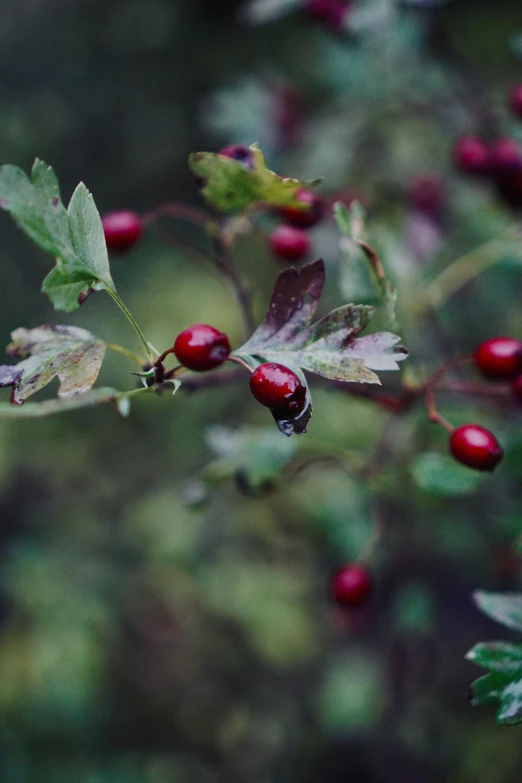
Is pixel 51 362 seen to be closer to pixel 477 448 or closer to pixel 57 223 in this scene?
pixel 57 223

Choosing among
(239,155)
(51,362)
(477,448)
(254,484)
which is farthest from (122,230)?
(477,448)

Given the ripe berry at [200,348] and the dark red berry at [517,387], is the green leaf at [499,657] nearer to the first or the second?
the dark red berry at [517,387]

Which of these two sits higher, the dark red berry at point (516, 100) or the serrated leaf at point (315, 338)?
the dark red berry at point (516, 100)

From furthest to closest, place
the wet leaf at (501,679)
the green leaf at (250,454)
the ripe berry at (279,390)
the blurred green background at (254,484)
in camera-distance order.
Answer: the blurred green background at (254,484)
the green leaf at (250,454)
the wet leaf at (501,679)
the ripe berry at (279,390)

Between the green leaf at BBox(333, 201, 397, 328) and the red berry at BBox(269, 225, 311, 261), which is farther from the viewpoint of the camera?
the red berry at BBox(269, 225, 311, 261)

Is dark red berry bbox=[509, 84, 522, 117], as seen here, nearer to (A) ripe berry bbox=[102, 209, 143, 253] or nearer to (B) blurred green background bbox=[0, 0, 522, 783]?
(B) blurred green background bbox=[0, 0, 522, 783]

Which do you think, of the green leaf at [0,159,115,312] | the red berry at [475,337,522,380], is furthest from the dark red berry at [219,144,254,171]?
the red berry at [475,337,522,380]

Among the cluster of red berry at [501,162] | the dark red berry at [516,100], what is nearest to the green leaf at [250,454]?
the cluster of red berry at [501,162]
